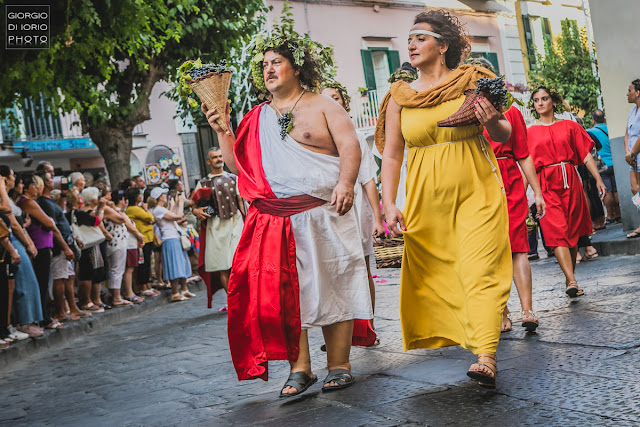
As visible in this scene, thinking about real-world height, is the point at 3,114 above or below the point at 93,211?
above

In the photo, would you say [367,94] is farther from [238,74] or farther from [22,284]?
[22,284]

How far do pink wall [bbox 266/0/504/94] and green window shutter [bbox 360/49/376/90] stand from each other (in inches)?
6.1

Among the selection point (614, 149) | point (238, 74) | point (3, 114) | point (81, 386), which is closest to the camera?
point (81, 386)

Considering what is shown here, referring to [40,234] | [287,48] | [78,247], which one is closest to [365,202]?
[287,48]

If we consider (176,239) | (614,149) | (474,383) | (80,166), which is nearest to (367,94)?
(80,166)

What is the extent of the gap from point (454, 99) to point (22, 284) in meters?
6.22

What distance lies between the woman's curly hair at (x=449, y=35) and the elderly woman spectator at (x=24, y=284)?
18.9ft

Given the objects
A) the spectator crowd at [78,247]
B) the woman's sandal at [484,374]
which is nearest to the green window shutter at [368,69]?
the spectator crowd at [78,247]

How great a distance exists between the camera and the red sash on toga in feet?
16.7

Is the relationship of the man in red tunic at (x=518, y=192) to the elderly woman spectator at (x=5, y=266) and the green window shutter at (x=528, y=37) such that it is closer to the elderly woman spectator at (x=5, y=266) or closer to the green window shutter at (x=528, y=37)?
the elderly woman spectator at (x=5, y=266)

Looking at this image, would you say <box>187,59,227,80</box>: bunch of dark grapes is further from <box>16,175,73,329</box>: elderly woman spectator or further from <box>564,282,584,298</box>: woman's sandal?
<box>16,175,73,329</box>: elderly woman spectator

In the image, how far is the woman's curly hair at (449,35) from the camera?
17.1ft

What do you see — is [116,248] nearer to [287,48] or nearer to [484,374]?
[287,48]

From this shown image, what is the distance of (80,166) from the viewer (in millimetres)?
A: 28750
